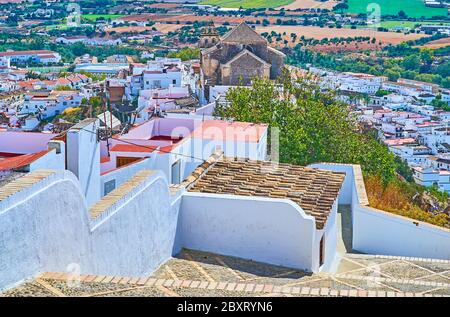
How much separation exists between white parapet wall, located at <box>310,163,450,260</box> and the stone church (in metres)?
21.8

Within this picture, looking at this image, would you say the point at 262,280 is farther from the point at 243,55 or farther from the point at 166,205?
the point at 243,55

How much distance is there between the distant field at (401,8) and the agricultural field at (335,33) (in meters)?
5.28

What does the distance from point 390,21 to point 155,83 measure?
76.2m

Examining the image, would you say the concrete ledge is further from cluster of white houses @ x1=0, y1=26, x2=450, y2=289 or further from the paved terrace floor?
the paved terrace floor

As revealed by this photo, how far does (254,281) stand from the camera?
6.99 meters

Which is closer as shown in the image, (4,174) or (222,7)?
(4,174)

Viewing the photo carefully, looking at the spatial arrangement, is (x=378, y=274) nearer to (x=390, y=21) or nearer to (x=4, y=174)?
(x=4, y=174)

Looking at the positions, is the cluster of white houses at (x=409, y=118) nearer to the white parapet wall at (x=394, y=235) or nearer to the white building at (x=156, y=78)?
the white building at (x=156, y=78)

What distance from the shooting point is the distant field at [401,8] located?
113 metres

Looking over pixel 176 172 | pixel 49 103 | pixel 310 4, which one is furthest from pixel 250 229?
pixel 310 4

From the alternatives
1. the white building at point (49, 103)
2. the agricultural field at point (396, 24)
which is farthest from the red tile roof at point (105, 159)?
the agricultural field at point (396, 24)

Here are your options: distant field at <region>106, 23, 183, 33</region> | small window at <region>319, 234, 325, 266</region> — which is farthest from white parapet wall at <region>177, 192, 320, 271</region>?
distant field at <region>106, 23, 183, 33</region>

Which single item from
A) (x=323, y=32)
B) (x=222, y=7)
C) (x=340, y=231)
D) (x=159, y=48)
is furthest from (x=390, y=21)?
(x=340, y=231)

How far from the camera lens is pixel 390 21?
113 meters
